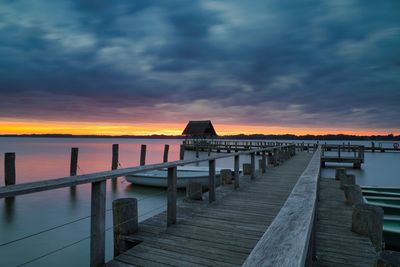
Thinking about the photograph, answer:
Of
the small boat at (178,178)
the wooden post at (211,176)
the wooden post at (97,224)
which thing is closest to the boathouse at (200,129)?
the small boat at (178,178)

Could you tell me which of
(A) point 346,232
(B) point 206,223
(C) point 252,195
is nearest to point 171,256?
(B) point 206,223

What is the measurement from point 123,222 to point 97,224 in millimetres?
1378

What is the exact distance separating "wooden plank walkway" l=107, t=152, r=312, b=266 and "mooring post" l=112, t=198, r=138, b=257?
0.17 m

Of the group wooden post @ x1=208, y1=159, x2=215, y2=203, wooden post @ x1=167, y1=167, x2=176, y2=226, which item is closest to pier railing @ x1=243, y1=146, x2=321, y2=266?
wooden post @ x1=167, y1=167, x2=176, y2=226

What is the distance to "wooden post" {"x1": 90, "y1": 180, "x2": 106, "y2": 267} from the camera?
3.17m

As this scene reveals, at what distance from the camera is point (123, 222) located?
448cm

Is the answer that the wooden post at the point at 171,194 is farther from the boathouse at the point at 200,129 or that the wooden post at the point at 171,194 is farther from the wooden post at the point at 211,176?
the boathouse at the point at 200,129

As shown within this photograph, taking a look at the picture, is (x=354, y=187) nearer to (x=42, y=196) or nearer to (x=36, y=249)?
(x=36, y=249)

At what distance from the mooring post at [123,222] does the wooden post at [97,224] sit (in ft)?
3.99

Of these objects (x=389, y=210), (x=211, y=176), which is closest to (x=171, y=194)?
(x=211, y=176)

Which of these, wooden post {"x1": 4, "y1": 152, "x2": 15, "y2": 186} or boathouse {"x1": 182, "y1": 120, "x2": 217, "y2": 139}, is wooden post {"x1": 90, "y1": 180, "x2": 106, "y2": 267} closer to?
wooden post {"x1": 4, "y1": 152, "x2": 15, "y2": 186}

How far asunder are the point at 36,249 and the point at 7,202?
279 inches

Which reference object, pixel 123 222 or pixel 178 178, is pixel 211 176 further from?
pixel 178 178

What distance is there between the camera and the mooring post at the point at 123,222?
443 centimetres
